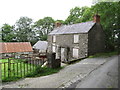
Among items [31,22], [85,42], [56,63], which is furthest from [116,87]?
[31,22]

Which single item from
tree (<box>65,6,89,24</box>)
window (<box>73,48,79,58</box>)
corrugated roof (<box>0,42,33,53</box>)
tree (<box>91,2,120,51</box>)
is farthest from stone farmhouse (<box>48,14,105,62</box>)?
tree (<box>65,6,89,24</box>)

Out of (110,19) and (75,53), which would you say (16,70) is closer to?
(75,53)

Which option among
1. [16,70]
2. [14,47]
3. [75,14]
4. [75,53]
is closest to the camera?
[16,70]

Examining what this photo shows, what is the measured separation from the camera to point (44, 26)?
3089 cm

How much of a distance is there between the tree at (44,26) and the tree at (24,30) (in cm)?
224

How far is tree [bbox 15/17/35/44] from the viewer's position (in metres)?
30.2

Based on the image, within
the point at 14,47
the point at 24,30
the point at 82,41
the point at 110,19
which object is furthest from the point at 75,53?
the point at 24,30

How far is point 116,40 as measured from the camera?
64.4 ft

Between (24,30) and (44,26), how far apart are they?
22.3 feet

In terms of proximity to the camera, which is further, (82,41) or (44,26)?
(44,26)

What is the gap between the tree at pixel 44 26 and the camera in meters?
30.6

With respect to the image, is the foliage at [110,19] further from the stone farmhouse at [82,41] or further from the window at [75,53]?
the window at [75,53]

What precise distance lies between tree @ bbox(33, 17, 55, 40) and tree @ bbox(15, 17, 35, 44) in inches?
88.2

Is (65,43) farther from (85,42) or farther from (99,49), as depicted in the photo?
(99,49)
